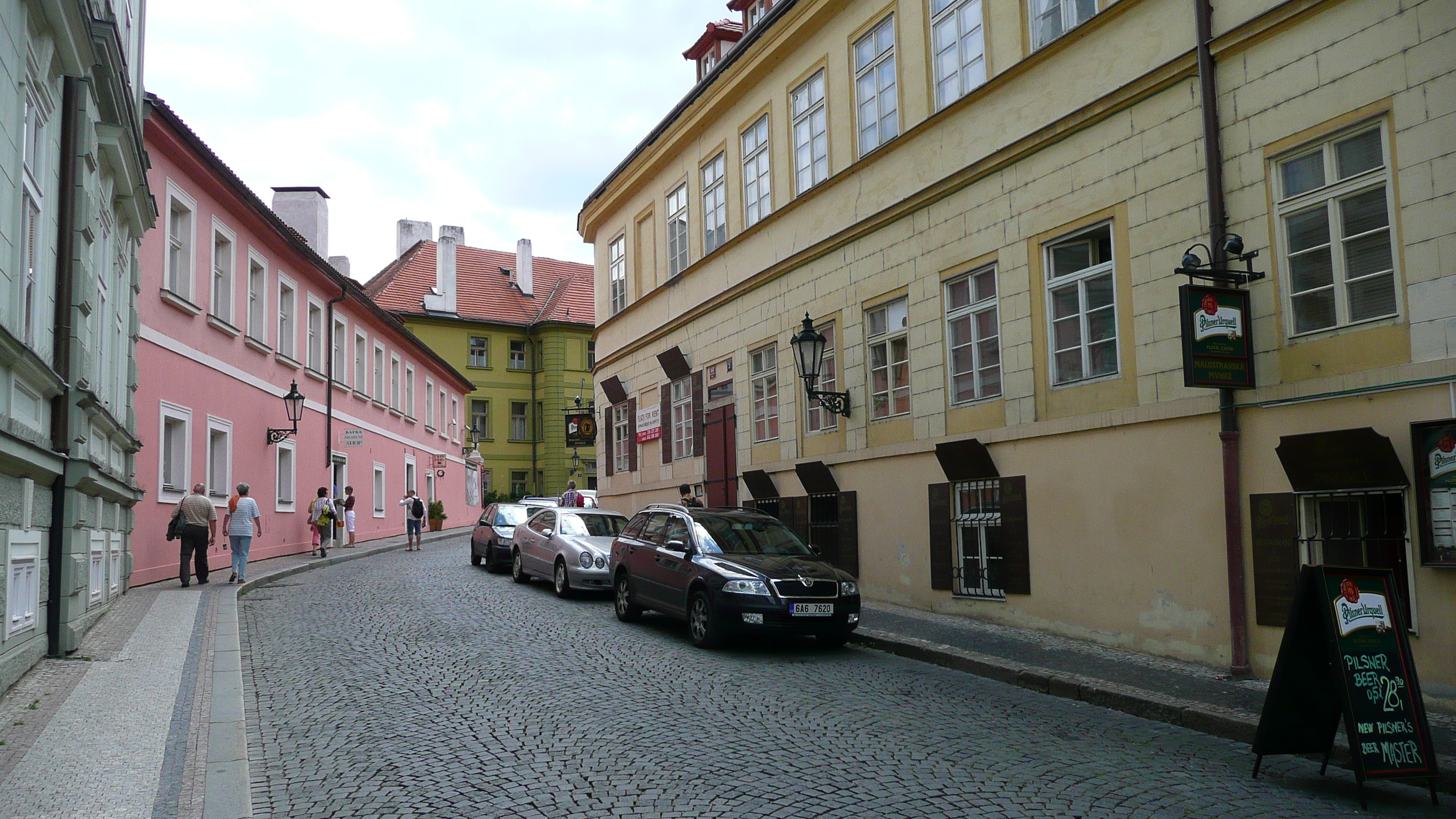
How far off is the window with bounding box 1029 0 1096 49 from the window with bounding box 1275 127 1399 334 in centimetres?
360

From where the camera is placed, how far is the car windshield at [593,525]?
1791cm

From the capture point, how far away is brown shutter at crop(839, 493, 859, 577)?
16.2 meters

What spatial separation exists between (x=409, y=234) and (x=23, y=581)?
2148 inches

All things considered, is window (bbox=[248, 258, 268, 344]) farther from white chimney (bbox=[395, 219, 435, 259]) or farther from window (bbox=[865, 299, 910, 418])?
white chimney (bbox=[395, 219, 435, 259])

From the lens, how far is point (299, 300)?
1088 inches

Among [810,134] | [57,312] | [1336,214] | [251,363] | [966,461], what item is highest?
[810,134]

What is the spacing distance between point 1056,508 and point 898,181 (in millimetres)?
5482

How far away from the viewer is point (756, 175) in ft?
65.3

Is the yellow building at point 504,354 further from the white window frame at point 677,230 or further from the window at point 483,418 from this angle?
the white window frame at point 677,230

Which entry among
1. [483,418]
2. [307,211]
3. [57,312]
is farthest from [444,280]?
[57,312]

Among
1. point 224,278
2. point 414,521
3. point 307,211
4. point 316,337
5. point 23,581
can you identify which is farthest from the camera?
point 307,211

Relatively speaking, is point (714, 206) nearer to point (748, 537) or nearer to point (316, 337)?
point (748, 537)

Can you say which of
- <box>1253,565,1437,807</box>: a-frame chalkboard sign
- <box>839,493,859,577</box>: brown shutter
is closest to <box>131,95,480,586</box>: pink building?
<box>839,493,859,577</box>: brown shutter

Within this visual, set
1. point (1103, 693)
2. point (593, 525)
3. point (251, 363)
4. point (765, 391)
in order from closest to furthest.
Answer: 1. point (1103, 693)
2. point (593, 525)
3. point (765, 391)
4. point (251, 363)
